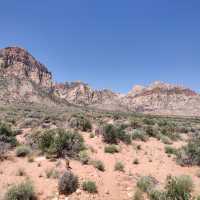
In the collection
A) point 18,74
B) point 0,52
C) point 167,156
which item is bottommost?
point 167,156

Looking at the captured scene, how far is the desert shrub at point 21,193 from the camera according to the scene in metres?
6.77

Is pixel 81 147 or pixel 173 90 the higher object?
pixel 173 90

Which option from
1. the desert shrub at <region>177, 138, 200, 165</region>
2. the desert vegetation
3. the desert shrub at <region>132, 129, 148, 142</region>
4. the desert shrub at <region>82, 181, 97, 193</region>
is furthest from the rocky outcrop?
the desert shrub at <region>82, 181, 97, 193</region>

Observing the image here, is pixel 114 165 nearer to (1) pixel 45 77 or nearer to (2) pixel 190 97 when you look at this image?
(1) pixel 45 77

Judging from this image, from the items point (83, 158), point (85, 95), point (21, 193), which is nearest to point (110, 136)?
point (83, 158)

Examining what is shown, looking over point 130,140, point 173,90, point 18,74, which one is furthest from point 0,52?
point 130,140

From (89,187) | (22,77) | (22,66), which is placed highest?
(22,66)

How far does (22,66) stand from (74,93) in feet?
128

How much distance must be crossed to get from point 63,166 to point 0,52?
115924 mm

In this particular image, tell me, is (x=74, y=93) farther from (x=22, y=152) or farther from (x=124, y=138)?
(x=22, y=152)

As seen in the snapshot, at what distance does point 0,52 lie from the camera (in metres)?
113

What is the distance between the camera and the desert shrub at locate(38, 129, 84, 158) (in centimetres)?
1127

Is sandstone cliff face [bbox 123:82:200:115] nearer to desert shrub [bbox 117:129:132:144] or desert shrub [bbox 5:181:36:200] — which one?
desert shrub [bbox 117:129:132:144]

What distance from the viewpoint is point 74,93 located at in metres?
140
